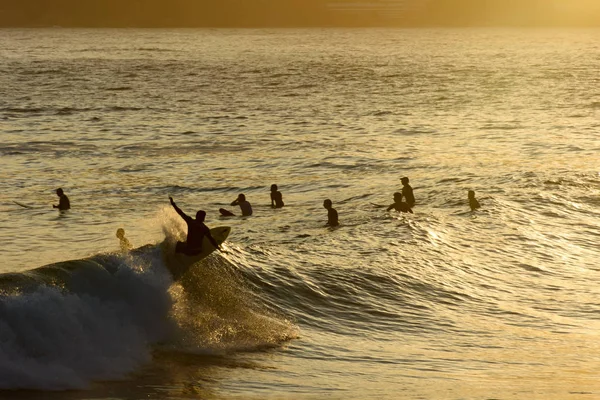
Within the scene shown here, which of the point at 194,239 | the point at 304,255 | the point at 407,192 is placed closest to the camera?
the point at 194,239

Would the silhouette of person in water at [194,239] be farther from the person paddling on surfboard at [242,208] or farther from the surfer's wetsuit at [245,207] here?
the surfer's wetsuit at [245,207]

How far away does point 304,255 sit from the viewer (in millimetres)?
23000

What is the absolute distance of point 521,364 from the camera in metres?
15.6

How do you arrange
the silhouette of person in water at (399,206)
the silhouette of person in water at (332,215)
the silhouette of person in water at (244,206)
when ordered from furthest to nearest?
the silhouette of person in water at (244,206) < the silhouette of person in water at (399,206) < the silhouette of person in water at (332,215)

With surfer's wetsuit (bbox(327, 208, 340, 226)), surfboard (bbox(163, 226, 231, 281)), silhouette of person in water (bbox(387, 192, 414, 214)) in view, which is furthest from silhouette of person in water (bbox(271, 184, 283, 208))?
surfboard (bbox(163, 226, 231, 281))

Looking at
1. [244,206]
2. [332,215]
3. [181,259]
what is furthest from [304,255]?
[244,206]

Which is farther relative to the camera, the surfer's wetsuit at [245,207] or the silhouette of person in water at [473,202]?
the surfer's wetsuit at [245,207]

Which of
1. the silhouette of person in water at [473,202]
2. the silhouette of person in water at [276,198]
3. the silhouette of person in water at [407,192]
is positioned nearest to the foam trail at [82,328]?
the silhouette of person in water at [276,198]

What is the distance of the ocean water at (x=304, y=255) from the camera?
1455 cm

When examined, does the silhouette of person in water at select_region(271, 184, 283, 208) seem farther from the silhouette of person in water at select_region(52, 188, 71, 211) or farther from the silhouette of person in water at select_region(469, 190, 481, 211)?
the silhouette of person in water at select_region(52, 188, 71, 211)

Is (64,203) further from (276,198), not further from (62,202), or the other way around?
(276,198)

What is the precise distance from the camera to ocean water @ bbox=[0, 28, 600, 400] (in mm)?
14547

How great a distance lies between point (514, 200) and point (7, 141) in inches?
919

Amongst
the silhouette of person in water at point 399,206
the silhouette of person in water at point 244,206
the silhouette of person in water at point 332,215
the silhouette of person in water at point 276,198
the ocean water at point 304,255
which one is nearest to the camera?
the ocean water at point 304,255
